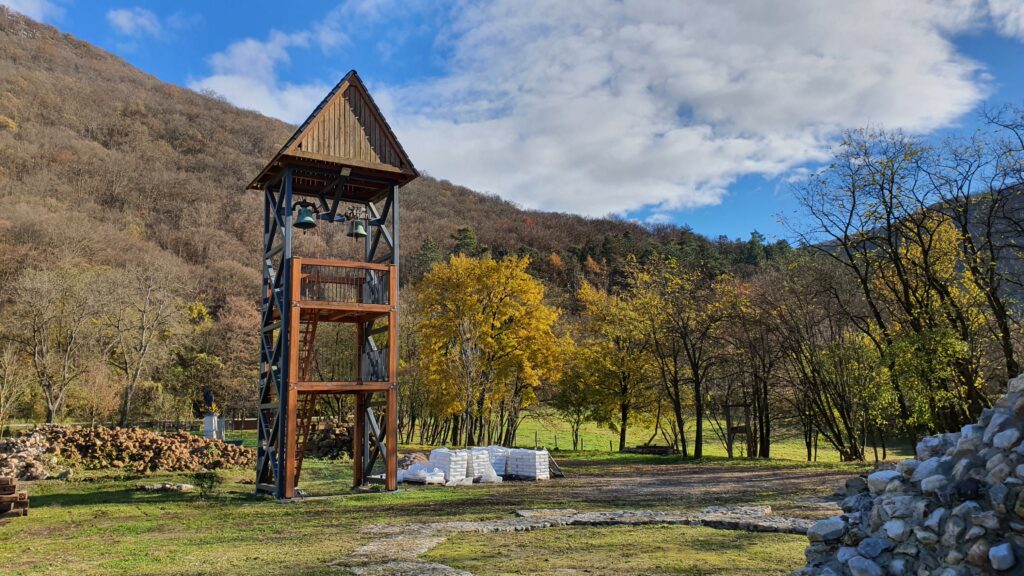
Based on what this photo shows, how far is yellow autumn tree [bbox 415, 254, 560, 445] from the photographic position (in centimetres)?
3419

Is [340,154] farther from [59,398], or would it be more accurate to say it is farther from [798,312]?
[59,398]

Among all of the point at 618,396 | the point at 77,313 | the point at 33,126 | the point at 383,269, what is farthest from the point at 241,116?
the point at 383,269

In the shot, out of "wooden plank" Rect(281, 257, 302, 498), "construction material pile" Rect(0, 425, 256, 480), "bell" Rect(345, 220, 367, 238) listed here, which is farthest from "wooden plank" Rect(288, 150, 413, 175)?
"construction material pile" Rect(0, 425, 256, 480)

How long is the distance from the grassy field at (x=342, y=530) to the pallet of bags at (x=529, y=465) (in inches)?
57.6

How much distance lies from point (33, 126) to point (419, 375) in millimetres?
120692

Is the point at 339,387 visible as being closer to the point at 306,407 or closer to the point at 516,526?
the point at 306,407

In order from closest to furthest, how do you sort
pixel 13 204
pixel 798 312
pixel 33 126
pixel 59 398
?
pixel 798 312
pixel 59 398
pixel 13 204
pixel 33 126

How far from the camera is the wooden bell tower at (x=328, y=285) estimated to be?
17141 millimetres

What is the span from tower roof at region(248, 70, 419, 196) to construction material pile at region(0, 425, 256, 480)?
11.1 meters

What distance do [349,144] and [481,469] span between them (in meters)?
11.1

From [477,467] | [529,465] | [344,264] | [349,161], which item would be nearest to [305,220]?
[344,264]

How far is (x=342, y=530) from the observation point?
12.3m

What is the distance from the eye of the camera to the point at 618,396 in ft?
124

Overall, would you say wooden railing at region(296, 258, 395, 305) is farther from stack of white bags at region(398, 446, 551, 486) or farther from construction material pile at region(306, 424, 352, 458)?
construction material pile at region(306, 424, 352, 458)
